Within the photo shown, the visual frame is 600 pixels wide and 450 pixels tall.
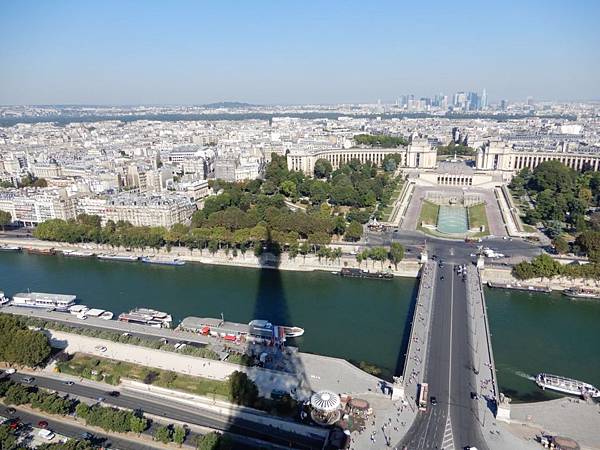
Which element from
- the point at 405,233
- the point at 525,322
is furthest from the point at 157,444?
the point at 405,233

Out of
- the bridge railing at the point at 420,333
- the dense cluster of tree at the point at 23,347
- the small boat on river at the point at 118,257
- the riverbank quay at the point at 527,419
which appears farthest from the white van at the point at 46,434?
the small boat on river at the point at 118,257

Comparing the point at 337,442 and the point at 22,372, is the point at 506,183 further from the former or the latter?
the point at 22,372

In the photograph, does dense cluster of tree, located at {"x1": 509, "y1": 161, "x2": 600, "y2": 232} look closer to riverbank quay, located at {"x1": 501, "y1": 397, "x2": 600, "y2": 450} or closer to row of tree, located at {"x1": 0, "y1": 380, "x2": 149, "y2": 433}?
riverbank quay, located at {"x1": 501, "y1": 397, "x2": 600, "y2": 450}

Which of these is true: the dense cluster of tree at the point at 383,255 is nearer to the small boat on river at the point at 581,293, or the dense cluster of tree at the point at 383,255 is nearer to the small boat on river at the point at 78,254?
the small boat on river at the point at 581,293

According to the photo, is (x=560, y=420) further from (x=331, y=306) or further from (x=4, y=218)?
(x=4, y=218)

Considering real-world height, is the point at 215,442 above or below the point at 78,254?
above

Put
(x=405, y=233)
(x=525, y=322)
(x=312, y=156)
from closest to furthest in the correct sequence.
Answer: (x=525, y=322), (x=405, y=233), (x=312, y=156)

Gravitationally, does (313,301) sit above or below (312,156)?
below

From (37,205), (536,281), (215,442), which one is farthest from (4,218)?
(536,281)
